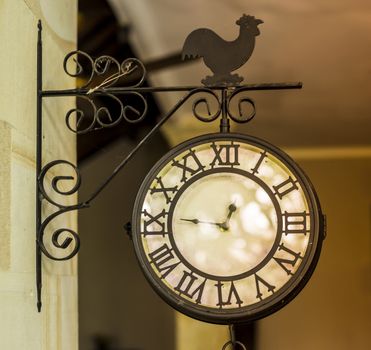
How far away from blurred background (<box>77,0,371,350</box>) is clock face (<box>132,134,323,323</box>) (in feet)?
5.22

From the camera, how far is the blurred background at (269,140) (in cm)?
310

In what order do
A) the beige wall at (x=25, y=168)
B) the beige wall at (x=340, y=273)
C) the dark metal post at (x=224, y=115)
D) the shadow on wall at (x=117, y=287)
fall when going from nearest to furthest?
the beige wall at (x=25, y=168) < the dark metal post at (x=224, y=115) < the beige wall at (x=340, y=273) < the shadow on wall at (x=117, y=287)

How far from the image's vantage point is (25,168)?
1.39 metres

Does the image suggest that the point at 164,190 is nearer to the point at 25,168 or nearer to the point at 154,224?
the point at 154,224

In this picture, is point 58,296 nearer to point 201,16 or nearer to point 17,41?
point 17,41

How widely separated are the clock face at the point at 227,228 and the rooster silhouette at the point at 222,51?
0.12 metres

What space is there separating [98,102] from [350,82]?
1.84 meters

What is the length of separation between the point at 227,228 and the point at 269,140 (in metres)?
4.15

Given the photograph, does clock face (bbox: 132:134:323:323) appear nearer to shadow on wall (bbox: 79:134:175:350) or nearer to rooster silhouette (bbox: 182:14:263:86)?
rooster silhouette (bbox: 182:14:263:86)

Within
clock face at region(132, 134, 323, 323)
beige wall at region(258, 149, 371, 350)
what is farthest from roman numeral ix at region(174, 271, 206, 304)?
beige wall at region(258, 149, 371, 350)

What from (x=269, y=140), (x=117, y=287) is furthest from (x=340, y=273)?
(x=117, y=287)

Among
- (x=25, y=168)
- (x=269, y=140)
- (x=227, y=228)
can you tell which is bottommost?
(x=227, y=228)

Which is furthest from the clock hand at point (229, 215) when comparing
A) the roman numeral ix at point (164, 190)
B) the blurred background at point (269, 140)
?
the blurred background at point (269, 140)

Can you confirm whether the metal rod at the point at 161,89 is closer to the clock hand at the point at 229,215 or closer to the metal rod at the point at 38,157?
the metal rod at the point at 38,157
